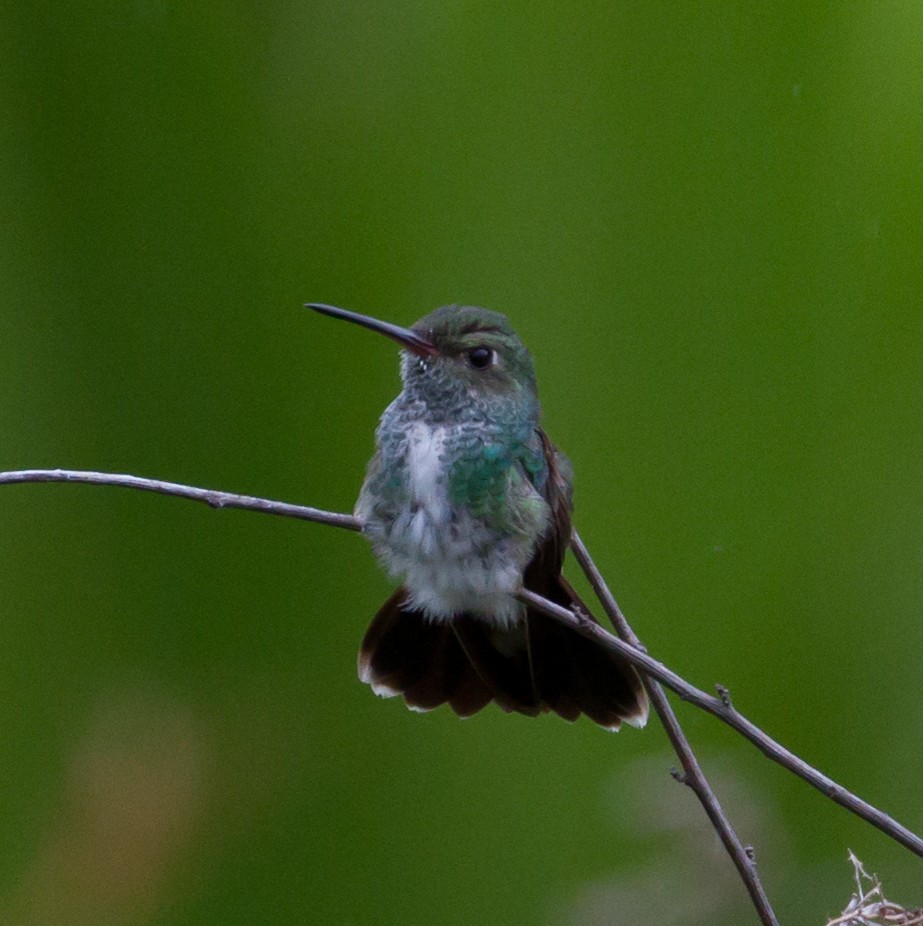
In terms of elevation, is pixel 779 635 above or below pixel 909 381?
below

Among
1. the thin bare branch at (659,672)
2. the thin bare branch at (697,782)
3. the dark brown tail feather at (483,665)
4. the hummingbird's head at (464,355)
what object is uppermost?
the hummingbird's head at (464,355)

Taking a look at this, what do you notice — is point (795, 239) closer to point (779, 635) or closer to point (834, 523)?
point (834, 523)

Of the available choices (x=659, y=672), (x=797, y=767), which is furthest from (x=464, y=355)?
(x=797, y=767)

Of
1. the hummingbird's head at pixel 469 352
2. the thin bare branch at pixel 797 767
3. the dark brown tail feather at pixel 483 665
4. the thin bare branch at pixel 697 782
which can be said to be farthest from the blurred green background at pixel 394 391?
the thin bare branch at pixel 797 767

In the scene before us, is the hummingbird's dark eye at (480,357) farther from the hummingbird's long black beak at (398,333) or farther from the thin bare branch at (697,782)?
the thin bare branch at (697,782)

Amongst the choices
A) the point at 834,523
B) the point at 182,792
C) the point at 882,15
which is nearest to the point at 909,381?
the point at 834,523

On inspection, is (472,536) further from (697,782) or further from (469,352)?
(697,782)
